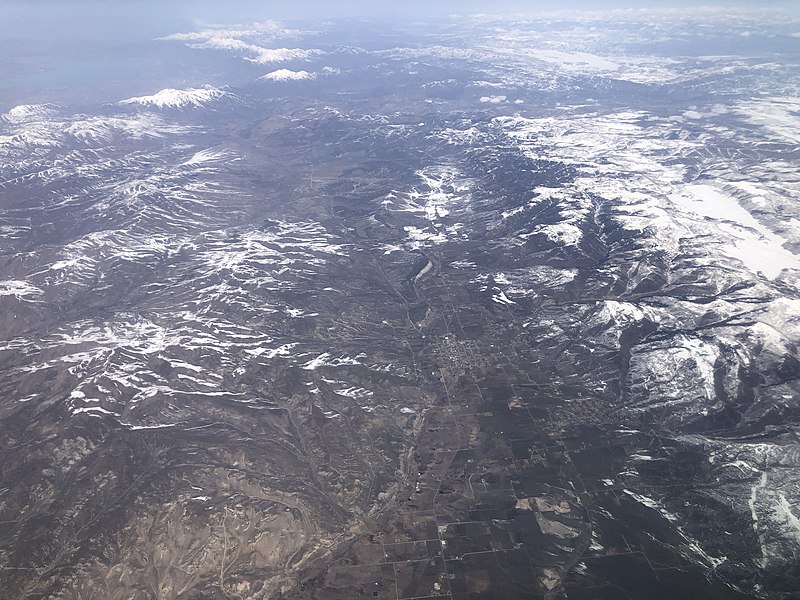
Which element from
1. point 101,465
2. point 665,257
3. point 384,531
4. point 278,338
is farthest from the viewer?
point 665,257


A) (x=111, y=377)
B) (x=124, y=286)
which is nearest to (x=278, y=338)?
(x=111, y=377)

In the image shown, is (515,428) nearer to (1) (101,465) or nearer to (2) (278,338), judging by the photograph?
(2) (278,338)

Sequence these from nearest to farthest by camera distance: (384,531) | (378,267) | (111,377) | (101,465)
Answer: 1. (384,531)
2. (101,465)
3. (111,377)
4. (378,267)

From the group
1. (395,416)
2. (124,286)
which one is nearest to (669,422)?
(395,416)

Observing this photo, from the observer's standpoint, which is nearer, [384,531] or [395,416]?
[384,531]

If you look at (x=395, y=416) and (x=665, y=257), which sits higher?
(x=665, y=257)

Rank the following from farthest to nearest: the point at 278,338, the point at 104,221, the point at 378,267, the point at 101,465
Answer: the point at 104,221 → the point at 378,267 → the point at 278,338 → the point at 101,465

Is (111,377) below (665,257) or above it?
below

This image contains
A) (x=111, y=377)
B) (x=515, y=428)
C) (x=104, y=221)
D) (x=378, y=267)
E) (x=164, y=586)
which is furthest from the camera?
(x=104, y=221)

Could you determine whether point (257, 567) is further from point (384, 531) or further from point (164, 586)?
point (384, 531)
